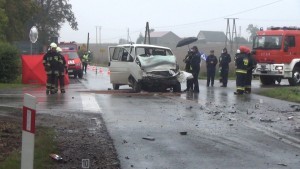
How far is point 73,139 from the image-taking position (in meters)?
8.08

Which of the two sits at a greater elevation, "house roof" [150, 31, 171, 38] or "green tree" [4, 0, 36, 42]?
"house roof" [150, 31, 171, 38]

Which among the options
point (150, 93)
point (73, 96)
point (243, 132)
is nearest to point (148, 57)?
point (150, 93)

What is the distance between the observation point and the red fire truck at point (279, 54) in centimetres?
2339

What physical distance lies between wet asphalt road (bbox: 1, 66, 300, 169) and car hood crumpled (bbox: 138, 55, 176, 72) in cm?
198

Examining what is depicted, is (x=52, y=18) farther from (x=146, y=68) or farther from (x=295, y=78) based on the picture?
(x=146, y=68)

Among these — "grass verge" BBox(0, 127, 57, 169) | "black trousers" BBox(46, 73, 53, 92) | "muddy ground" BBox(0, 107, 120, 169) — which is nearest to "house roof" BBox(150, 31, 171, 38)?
"black trousers" BBox(46, 73, 53, 92)

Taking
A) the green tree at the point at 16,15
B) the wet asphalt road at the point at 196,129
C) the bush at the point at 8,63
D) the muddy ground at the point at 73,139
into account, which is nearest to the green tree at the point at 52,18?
the green tree at the point at 16,15

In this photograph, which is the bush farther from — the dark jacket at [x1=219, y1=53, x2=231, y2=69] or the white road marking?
the dark jacket at [x1=219, y1=53, x2=231, y2=69]

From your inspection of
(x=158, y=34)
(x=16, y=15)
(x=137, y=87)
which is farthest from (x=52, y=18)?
(x=137, y=87)

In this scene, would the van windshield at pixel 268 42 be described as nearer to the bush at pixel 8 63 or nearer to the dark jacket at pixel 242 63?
the dark jacket at pixel 242 63

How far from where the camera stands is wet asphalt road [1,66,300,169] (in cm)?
683

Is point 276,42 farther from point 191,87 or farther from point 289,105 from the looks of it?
point 289,105

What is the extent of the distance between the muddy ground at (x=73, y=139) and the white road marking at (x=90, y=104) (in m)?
1.30

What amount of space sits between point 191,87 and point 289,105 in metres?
5.30
